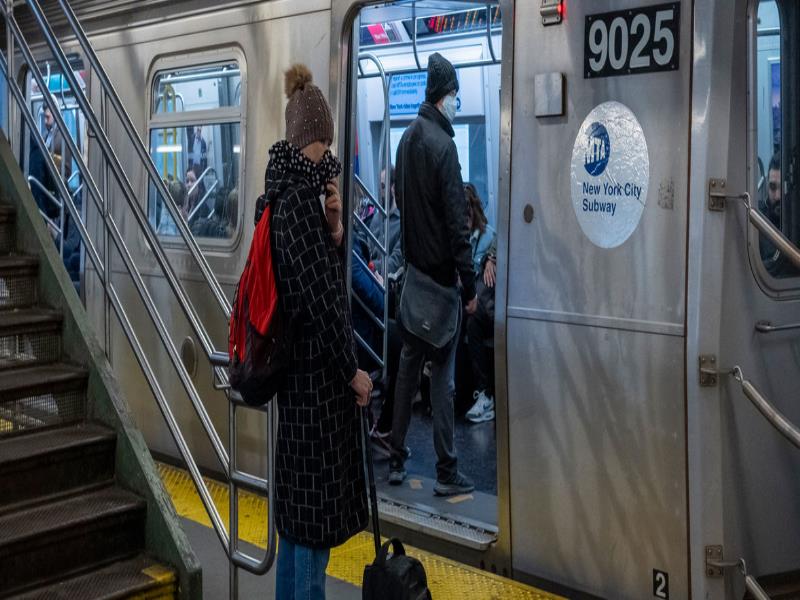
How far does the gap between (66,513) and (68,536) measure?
0.10 meters

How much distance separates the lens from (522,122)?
13.8 feet

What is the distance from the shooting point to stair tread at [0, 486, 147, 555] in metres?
3.77

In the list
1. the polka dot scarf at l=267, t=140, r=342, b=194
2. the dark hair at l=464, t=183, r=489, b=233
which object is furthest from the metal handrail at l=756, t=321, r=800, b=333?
the dark hair at l=464, t=183, r=489, b=233

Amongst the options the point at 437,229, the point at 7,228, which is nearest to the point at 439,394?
the point at 437,229

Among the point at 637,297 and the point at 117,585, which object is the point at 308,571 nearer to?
the point at 117,585

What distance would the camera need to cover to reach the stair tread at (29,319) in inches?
170

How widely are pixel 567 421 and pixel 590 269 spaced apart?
559 mm

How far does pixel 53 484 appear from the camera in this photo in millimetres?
4090

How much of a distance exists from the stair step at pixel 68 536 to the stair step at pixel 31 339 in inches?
24.7

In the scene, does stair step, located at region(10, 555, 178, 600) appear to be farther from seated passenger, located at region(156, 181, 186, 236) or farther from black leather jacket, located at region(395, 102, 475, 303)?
seated passenger, located at region(156, 181, 186, 236)

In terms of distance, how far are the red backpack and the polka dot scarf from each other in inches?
5.3

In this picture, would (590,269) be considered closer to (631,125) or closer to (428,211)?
(631,125)

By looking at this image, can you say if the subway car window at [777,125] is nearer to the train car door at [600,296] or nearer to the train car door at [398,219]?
the train car door at [600,296]

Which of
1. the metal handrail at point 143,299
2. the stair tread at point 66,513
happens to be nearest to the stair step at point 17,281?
the metal handrail at point 143,299
